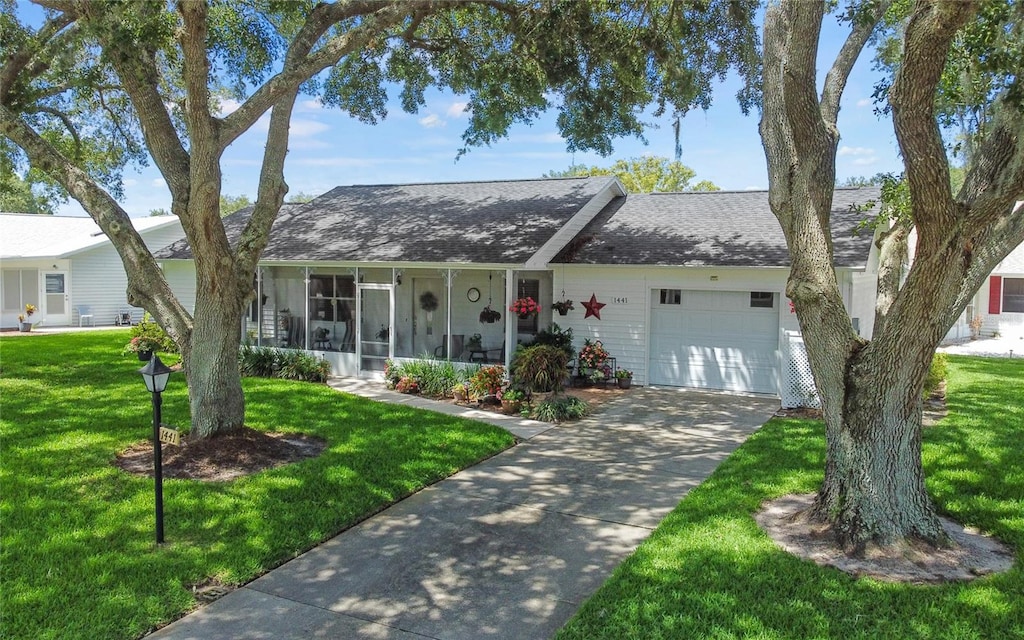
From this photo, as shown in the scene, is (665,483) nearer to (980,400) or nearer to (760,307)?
(760,307)

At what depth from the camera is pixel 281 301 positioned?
15.9 meters

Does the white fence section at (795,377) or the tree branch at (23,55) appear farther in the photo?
the white fence section at (795,377)

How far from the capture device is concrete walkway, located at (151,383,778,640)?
178 inches

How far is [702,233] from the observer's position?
567 inches

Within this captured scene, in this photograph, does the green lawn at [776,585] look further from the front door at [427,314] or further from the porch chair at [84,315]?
the porch chair at [84,315]

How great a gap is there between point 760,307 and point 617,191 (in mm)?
5848

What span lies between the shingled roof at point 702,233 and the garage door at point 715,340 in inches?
31.6

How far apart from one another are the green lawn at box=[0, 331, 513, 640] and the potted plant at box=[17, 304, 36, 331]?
15.0m

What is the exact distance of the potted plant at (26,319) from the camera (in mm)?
23986

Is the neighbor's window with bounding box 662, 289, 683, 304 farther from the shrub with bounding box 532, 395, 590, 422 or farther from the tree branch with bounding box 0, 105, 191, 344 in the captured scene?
the tree branch with bounding box 0, 105, 191, 344

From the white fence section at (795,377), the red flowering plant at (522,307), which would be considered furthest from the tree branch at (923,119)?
the red flowering plant at (522,307)

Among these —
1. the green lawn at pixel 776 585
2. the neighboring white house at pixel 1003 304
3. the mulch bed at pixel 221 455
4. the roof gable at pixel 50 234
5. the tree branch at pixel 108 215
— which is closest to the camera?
the green lawn at pixel 776 585

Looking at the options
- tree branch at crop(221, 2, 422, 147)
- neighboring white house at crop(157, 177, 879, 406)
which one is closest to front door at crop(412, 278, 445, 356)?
neighboring white house at crop(157, 177, 879, 406)

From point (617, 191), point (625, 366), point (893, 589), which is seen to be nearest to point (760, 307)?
point (625, 366)
